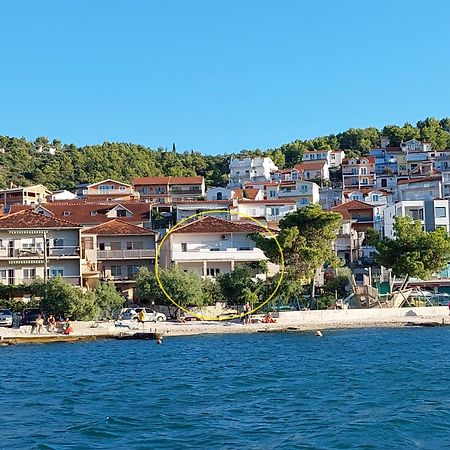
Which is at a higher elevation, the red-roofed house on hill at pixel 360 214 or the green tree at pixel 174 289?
the red-roofed house on hill at pixel 360 214

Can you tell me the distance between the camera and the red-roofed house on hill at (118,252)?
6588cm

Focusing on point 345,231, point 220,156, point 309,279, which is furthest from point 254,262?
point 220,156

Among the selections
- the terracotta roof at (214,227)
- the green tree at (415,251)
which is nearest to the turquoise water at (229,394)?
the green tree at (415,251)

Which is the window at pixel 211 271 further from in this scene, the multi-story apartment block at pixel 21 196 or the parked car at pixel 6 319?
the multi-story apartment block at pixel 21 196

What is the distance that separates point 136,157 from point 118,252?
90.3 metres

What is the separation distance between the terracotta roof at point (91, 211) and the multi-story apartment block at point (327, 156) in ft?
244

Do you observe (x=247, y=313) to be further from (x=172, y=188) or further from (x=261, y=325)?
(x=172, y=188)

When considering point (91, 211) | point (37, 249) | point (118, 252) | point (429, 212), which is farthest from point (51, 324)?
point (429, 212)

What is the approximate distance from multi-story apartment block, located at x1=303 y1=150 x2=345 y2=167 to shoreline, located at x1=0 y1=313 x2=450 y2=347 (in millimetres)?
95501

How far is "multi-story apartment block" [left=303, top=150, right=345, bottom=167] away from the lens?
493 ft

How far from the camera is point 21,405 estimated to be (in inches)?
1126

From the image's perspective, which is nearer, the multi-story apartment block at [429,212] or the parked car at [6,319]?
the parked car at [6,319]

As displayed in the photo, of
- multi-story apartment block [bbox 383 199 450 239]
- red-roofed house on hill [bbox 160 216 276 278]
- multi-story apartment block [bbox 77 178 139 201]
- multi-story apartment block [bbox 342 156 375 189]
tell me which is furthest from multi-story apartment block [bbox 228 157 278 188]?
red-roofed house on hill [bbox 160 216 276 278]

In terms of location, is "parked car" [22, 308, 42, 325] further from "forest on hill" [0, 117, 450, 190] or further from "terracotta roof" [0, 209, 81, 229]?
"forest on hill" [0, 117, 450, 190]
